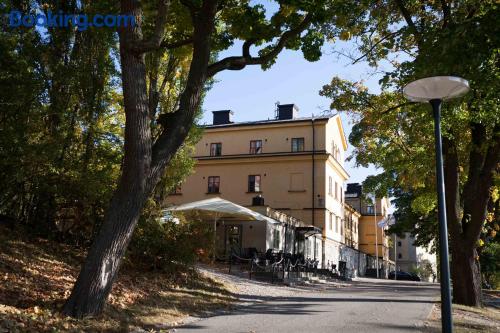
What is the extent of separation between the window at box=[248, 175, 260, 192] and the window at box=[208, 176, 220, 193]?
2.80 metres

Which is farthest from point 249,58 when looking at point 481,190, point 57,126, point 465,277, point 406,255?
point 406,255

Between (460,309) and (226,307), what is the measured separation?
6.25 m

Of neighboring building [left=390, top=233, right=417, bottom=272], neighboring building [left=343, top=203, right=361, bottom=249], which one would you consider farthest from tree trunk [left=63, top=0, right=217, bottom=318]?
neighboring building [left=390, top=233, right=417, bottom=272]

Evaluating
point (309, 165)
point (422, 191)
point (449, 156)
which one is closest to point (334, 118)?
point (309, 165)

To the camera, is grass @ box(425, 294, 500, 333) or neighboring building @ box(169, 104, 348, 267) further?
neighboring building @ box(169, 104, 348, 267)

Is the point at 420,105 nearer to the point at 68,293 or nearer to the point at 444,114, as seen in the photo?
the point at 444,114

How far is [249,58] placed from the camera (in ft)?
32.6

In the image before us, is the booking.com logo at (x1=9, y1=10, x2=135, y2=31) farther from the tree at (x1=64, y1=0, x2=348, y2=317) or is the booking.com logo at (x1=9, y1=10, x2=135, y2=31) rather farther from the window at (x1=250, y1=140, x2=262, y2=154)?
the window at (x1=250, y1=140, x2=262, y2=154)

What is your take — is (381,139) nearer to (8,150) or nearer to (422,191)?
(422,191)

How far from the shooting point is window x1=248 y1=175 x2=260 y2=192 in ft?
132

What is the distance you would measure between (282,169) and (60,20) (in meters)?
28.6

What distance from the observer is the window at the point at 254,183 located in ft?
132

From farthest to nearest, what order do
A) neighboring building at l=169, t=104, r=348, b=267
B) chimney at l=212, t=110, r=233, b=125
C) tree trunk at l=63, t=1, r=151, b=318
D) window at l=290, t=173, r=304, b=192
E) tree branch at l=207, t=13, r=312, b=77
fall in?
chimney at l=212, t=110, r=233, b=125
window at l=290, t=173, r=304, b=192
neighboring building at l=169, t=104, r=348, b=267
tree branch at l=207, t=13, r=312, b=77
tree trunk at l=63, t=1, r=151, b=318

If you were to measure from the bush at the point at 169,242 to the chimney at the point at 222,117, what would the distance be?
106 feet
